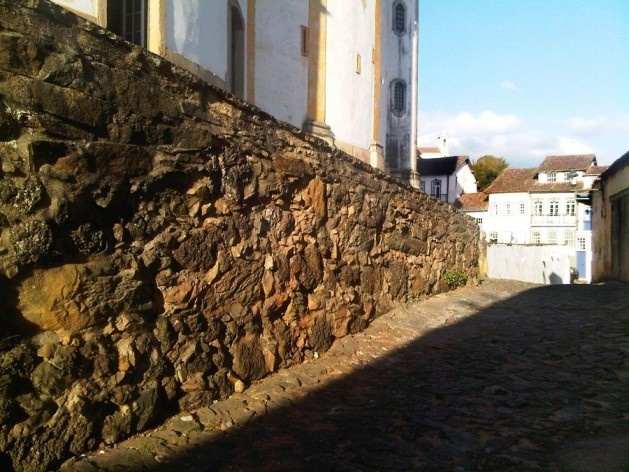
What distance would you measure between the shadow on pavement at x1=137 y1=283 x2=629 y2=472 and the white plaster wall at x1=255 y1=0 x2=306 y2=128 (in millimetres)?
8807

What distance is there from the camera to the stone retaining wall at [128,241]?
276cm

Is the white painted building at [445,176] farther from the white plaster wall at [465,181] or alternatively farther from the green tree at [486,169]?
the green tree at [486,169]

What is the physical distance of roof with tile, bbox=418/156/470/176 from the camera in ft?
145

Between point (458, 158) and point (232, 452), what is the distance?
1738 inches

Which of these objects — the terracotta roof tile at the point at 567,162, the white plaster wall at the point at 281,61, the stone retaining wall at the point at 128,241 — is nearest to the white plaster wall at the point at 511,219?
the terracotta roof tile at the point at 567,162

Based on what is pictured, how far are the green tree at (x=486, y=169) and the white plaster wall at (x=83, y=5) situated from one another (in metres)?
50.5

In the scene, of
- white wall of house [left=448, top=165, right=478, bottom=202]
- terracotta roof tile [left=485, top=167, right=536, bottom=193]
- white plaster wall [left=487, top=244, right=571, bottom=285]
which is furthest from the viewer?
white wall of house [left=448, top=165, right=478, bottom=202]

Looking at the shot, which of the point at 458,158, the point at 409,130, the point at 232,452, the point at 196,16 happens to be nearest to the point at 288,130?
the point at 232,452

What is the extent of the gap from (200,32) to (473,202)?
4029 cm

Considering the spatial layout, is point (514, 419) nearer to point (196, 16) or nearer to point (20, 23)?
point (20, 23)

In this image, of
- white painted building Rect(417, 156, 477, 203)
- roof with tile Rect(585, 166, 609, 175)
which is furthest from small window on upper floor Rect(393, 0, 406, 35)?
roof with tile Rect(585, 166, 609, 175)

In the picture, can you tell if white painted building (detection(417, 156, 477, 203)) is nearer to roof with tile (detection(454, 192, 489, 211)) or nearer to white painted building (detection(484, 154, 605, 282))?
roof with tile (detection(454, 192, 489, 211))

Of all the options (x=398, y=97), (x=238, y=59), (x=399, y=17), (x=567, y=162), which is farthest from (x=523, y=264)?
(x=567, y=162)

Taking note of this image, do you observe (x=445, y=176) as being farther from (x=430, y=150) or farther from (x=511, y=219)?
(x=430, y=150)
